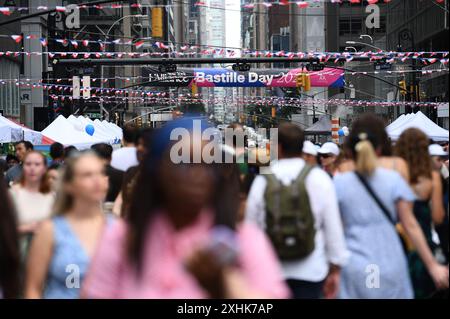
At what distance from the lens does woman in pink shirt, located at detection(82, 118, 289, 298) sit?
3291mm

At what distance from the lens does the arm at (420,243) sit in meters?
6.54

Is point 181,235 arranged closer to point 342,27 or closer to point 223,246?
point 223,246

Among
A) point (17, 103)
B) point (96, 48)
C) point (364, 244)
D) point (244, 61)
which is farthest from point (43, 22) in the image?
point (364, 244)

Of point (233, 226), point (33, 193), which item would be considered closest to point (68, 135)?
point (33, 193)

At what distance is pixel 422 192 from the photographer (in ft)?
24.5

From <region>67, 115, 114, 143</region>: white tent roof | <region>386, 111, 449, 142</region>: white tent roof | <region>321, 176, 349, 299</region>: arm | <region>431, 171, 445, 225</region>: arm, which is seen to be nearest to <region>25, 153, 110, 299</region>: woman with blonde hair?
<region>321, 176, 349, 299</region>: arm

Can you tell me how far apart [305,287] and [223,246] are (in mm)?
3219

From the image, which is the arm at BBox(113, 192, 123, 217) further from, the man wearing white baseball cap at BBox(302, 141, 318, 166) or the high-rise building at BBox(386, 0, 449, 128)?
the high-rise building at BBox(386, 0, 449, 128)

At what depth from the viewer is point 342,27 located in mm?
102375

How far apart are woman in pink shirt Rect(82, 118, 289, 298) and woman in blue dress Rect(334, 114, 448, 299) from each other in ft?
9.94

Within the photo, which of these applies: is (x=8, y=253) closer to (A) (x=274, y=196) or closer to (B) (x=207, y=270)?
(B) (x=207, y=270)

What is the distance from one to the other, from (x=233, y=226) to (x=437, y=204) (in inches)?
174

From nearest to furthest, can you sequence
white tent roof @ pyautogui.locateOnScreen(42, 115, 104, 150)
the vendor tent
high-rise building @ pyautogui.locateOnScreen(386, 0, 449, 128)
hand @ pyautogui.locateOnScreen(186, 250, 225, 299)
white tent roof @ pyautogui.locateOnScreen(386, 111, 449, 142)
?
hand @ pyautogui.locateOnScreen(186, 250, 225, 299)
white tent roof @ pyautogui.locateOnScreen(386, 111, 449, 142)
white tent roof @ pyautogui.locateOnScreen(42, 115, 104, 150)
the vendor tent
high-rise building @ pyautogui.locateOnScreen(386, 0, 449, 128)

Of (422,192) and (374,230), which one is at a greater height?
(422,192)
